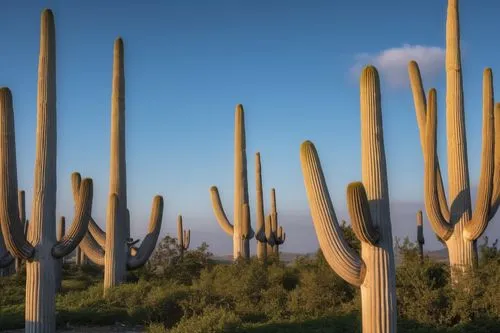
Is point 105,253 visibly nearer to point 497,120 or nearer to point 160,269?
point 160,269

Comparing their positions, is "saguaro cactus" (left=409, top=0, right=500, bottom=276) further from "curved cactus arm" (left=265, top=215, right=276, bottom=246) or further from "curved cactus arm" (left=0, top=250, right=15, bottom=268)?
"curved cactus arm" (left=265, top=215, right=276, bottom=246)

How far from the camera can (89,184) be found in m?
12.4

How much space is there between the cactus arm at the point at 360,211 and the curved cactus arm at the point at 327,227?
1.17ft

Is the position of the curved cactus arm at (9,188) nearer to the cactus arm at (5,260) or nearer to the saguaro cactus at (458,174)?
the cactus arm at (5,260)

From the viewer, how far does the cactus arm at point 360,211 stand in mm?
7832

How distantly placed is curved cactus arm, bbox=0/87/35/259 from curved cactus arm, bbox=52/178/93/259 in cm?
52

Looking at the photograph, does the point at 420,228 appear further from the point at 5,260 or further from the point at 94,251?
the point at 5,260

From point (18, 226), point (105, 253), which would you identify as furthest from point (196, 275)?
point (18, 226)

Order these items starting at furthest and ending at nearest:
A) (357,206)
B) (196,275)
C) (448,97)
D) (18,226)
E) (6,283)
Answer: (196,275) < (6,283) < (448,97) < (18,226) < (357,206)

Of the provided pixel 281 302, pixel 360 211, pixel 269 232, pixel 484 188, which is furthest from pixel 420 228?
pixel 360 211

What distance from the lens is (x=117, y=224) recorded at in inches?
674

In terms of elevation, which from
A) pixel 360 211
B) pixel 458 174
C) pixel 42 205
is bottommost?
pixel 360 211

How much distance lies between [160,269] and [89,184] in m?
12.2

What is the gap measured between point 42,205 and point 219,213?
11728 mm
